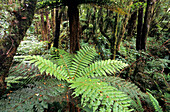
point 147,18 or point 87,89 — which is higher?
point 147,18

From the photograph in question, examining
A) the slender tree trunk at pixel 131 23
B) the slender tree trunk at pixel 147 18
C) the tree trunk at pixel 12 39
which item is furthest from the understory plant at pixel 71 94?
the slender tree trunk at pixel 131 23

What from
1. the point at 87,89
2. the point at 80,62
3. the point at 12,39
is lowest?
the point at 87,89

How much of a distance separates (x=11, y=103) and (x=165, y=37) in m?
7.16

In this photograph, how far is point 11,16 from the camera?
94 centimetres

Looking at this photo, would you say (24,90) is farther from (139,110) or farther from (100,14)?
(100,14)

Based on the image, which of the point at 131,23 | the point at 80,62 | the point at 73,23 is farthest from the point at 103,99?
the point at 131,23

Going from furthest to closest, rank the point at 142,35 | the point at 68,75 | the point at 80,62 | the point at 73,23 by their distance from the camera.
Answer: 1. the point at 142,35
2. the point at 73,23
3. the point at 80,62
4. the point at 68,75

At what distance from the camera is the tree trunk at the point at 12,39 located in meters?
0.91

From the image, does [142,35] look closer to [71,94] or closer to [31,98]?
[71,94]

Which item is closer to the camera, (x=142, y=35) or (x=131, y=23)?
(x=142, y=35)

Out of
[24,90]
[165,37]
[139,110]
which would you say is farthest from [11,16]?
[165,37]

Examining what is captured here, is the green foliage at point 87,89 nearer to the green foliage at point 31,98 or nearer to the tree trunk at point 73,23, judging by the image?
the green foliage at point 31,98

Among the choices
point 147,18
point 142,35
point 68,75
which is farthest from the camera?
point 142,35

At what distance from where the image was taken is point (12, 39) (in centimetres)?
96
